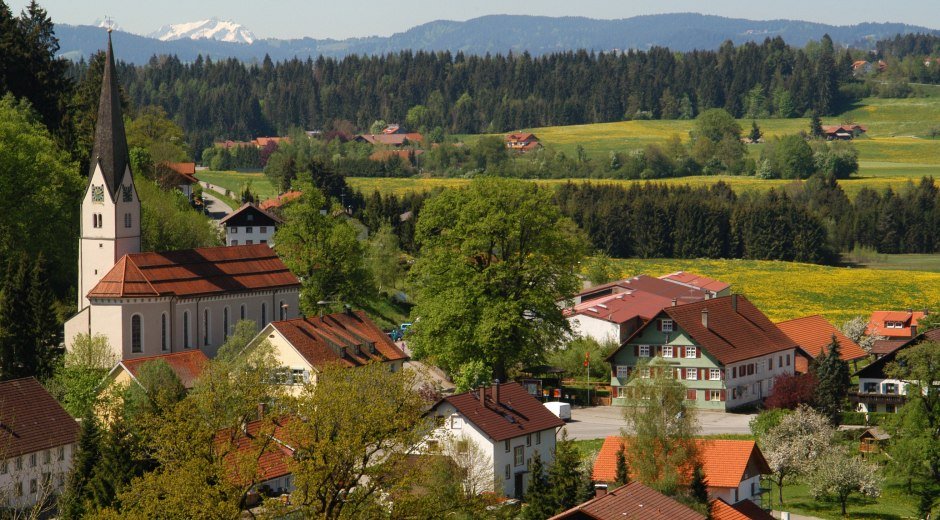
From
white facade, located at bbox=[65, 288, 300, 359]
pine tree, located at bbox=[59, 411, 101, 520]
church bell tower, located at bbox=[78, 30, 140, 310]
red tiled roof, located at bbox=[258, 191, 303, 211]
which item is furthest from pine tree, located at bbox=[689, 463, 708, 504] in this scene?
red tiled roof, located at bbox=[258, 191, 303, 211]

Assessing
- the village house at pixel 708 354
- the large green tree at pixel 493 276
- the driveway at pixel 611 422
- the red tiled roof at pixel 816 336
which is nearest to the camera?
the driveway at pixel 611 422

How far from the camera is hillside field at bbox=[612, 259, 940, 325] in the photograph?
342 feet

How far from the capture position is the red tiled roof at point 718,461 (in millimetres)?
49781

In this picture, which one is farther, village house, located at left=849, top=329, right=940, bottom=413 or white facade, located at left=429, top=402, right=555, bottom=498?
village house, located at left=849, top=329, right=940, bottom=413

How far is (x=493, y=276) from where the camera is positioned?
7144 centimetres

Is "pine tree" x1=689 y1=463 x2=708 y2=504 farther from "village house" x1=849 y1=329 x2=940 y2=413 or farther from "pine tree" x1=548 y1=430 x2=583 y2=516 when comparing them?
"village house" x1=849 y1=329 x2=940 y2=413

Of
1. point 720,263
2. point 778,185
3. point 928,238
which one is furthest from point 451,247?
point 778,185

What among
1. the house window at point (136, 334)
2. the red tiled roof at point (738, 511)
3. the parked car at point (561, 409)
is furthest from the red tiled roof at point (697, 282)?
the red tiled roof at point (738, 511)

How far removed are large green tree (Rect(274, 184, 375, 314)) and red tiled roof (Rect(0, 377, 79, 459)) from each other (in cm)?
3040

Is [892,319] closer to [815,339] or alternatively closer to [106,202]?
[815,339]

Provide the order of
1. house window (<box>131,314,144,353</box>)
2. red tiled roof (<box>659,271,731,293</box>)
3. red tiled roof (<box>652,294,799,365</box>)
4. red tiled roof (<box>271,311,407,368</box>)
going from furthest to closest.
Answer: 1. red tiled roof (<box>659,271,731,293</box>)
2. red tiled roof (<box>652,294,799,365</box>)
3. house window (<box>131,314,144,353</box>)
4. red tiled roof (<box>271,311,407,368</box>)

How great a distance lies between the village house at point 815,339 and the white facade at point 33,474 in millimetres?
40400

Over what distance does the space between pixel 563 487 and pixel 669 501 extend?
3980 millimetres

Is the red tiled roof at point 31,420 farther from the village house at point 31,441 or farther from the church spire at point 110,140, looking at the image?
the church spire at point 110,140
